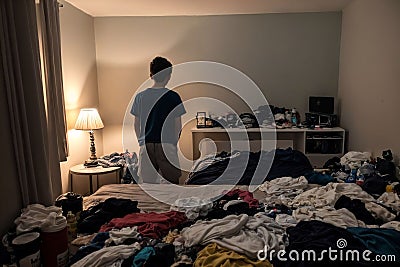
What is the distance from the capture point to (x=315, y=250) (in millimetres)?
1469

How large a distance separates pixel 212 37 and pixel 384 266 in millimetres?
3514

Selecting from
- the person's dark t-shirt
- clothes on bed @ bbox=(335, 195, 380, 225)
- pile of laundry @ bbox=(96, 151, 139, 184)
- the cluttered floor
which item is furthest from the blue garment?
pile of laundry @ bbox=(96, 151, 139, 184)

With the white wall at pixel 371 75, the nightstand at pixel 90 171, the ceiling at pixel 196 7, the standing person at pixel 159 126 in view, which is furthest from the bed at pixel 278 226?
the ceiling at pixel 196 7

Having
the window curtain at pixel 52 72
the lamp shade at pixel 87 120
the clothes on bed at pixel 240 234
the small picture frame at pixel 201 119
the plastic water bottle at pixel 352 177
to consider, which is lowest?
the plastic water bottle at pixel 352 177

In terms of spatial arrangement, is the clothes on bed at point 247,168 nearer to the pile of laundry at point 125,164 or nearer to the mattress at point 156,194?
the mattress at point 156,194

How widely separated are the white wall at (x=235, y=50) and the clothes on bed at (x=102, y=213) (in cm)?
261

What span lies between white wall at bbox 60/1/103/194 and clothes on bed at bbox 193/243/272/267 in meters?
2.28

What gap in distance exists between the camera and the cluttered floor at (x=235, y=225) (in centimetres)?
145

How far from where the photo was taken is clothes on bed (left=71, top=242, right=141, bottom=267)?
141 centimetres

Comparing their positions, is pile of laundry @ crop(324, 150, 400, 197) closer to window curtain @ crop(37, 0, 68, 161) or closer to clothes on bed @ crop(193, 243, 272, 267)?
clothes on bed @ crop(193, 243, 272, 267)

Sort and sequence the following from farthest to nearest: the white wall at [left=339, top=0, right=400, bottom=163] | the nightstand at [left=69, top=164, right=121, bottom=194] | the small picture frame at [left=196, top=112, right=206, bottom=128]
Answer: the small picture frame at [left=196, top=112, right=206, bottom=128] → the nightstand at [left=69, top=164, right=121, bottom=194] → the white wall at [left=339, top=0, right=400, bottom=163]

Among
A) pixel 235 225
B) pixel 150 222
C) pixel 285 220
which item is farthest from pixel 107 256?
pixel 285 220

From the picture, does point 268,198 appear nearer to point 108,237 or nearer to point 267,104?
point 108,237

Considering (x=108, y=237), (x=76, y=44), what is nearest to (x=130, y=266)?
(x=108, y=237)
